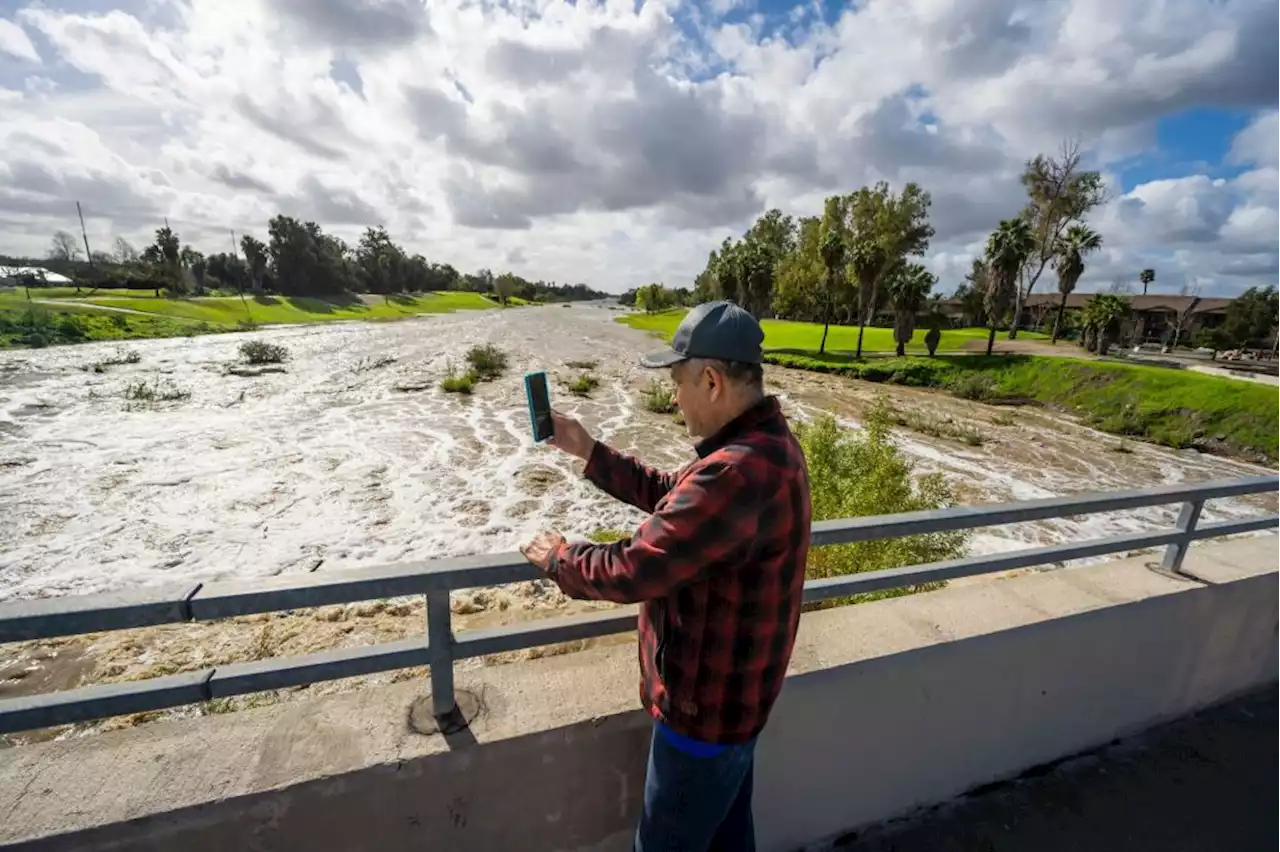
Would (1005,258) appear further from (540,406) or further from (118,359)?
(118,359)

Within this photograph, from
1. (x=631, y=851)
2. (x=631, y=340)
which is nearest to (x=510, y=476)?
(x=631, y=851)

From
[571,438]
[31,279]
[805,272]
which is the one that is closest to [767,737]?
[571,438]

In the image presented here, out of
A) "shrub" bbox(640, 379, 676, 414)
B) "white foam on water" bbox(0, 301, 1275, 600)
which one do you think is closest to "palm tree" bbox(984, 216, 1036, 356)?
"white foam on water" bbox(0, 301, 1275, 600)

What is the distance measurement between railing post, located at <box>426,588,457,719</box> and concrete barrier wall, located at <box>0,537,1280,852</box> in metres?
0.11

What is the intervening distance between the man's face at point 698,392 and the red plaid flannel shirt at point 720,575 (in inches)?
2.4

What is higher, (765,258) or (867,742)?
(765,258)

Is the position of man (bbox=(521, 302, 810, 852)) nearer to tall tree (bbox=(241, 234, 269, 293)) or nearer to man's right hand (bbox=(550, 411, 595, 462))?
man's right hand (bbox=(550, 411, 595, 462))

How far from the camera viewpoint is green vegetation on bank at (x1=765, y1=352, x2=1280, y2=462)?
20188mm

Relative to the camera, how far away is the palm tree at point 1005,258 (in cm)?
3559

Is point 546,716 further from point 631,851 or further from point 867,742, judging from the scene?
point 867,742

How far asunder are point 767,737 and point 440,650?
1249 mm

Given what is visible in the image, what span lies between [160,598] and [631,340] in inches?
2136

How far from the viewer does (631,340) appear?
55000 mm

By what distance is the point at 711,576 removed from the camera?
57.9 inches
